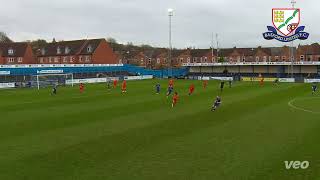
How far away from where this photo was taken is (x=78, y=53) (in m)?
110

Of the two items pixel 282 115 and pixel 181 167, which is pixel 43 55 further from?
pixel 181 167

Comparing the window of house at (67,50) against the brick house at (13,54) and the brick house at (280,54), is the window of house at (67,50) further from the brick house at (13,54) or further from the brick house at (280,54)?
the brick house at (280,54)

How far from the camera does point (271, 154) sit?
60.7ft

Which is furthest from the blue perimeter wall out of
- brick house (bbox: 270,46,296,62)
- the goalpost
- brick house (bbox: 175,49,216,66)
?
brick house (bbox: 270,46,296,62)

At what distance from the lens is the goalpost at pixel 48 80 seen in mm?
70125

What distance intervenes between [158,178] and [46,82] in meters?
60.0

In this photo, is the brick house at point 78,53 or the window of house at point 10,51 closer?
the brick house at point 78,53

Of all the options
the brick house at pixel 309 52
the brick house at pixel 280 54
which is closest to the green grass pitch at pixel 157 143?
the brick house at pixel 309 52

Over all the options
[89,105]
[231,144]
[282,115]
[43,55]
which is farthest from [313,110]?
[43,55]

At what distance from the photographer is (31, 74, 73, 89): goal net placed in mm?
70125

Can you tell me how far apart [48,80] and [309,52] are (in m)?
85.2

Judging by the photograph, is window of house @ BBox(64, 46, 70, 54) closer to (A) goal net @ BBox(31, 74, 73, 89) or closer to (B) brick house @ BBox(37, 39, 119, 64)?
(B) brick house @ BBox(37, 39, 119, 64)

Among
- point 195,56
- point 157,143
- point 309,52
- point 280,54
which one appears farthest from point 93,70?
point 157,143
